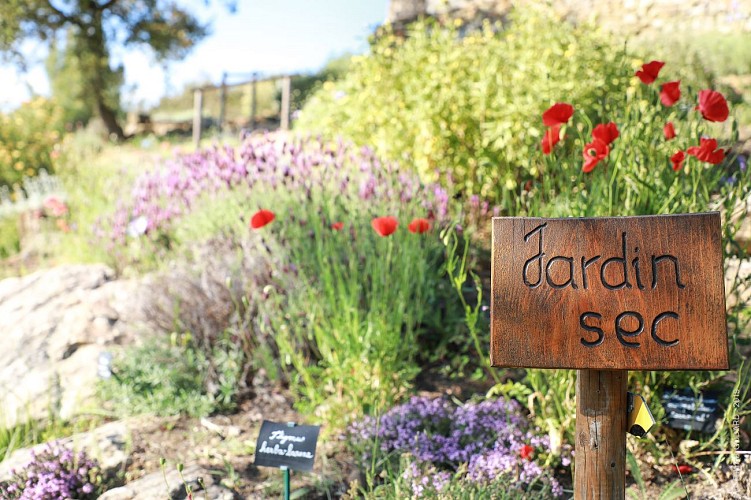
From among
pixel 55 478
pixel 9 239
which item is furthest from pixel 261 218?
pixel 9 239

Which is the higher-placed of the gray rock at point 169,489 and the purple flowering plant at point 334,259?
the purple flowering plant at point 334,259

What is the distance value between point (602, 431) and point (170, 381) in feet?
7.36

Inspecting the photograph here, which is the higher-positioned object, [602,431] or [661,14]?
[661,14]

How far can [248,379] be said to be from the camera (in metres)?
3.52

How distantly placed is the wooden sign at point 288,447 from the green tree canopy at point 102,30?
1713cm

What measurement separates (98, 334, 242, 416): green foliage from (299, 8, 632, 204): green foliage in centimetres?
181

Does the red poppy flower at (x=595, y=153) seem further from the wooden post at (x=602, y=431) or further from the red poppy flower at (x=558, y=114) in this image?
the wooden post at (x=602, y=431)

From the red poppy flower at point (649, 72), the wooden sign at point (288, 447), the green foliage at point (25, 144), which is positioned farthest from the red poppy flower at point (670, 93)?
the green foliage at point (25, 144)

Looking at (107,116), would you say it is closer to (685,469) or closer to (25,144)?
(25,144)

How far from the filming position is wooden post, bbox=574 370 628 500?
64.2 inches

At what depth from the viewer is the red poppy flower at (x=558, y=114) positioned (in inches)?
87.9

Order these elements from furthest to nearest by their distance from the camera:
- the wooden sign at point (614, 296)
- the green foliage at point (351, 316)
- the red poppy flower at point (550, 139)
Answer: the green foliage at point (351, 316) → the red poppy flower at point (550, 139) → the wooden sign at point (614, 296)

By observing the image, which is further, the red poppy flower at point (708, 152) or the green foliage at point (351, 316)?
the green foliage at point (351, 316)

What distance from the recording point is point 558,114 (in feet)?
7.37
